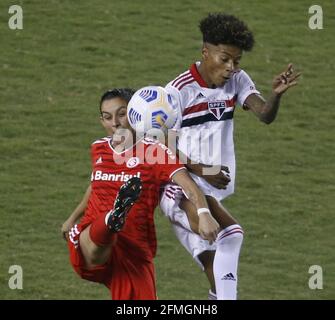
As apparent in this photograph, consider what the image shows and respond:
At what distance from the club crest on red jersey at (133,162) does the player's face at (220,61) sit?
966 millimetres

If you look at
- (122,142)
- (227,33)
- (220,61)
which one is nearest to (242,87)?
(220,61)

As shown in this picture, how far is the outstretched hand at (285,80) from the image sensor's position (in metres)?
9.66

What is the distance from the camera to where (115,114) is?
386 inches

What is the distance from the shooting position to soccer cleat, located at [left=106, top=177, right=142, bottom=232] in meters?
8.90

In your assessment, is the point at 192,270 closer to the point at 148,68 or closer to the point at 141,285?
the point at 141,285

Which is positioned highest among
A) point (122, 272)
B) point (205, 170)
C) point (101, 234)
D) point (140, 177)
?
point (205, 170)

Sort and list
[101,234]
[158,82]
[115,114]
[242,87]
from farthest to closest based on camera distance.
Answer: [158,82] → [242,87] → [115,114] → [101,234]

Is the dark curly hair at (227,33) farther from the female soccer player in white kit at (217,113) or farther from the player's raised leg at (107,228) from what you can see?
the player's raised leg at (107,228)

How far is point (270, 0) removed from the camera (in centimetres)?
2020

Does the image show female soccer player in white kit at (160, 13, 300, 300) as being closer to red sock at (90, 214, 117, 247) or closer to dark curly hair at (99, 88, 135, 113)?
dark curly hair at (99, 88, 135, 113)

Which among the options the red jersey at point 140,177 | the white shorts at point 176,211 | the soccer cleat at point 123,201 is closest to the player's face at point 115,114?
the red jersey at point 140,177

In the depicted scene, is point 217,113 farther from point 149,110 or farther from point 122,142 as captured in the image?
point 149,110

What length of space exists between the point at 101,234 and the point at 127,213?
0.24 metres

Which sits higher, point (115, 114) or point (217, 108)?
point (217, 108)
